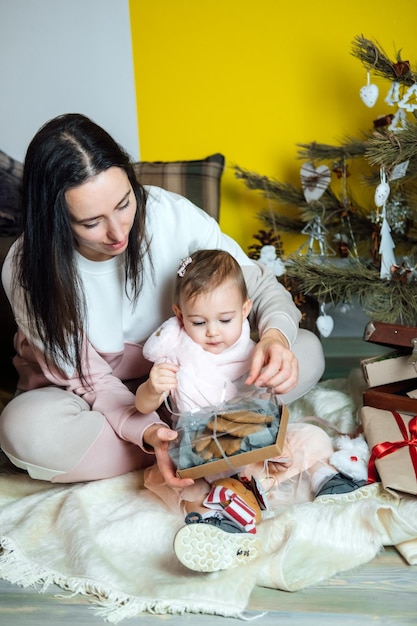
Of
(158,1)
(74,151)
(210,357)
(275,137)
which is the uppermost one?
(158,1)

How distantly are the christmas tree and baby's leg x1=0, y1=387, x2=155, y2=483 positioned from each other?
799 millimetres

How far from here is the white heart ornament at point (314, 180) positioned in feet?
6.95

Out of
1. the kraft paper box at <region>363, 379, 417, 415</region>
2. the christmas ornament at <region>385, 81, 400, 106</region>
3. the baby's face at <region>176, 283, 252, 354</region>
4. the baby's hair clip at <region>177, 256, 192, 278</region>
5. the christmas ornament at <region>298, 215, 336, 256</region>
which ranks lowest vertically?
the kraft paper box at <region>363, 379, 417, 415</region>

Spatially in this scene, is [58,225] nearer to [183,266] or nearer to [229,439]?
[183,266]

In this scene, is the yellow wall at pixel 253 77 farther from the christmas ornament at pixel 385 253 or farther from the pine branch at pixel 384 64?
the christmas ornament at pixel 385 253

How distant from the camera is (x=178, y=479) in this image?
4.40 ft

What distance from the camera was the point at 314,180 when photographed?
2.12 m

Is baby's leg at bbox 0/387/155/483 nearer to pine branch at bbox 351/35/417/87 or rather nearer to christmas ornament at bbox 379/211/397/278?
christmas ornament at bbox 379/211/397/278

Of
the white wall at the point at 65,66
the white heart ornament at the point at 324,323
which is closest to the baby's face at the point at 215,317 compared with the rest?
the white heart ornament at the point at 324,323

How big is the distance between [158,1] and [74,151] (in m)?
1.23

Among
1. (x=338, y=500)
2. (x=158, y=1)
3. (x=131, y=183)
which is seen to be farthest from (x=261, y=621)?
(x=158, y=1)

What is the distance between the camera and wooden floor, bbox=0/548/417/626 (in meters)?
1.11

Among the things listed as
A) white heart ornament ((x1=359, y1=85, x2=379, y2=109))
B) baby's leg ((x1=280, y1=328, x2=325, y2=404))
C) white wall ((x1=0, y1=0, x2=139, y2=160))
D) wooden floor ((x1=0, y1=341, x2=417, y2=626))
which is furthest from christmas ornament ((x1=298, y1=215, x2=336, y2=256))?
wooden floor ((x1=0, y1=341, x2=417, y2=626))

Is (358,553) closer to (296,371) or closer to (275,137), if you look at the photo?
(296,371)
